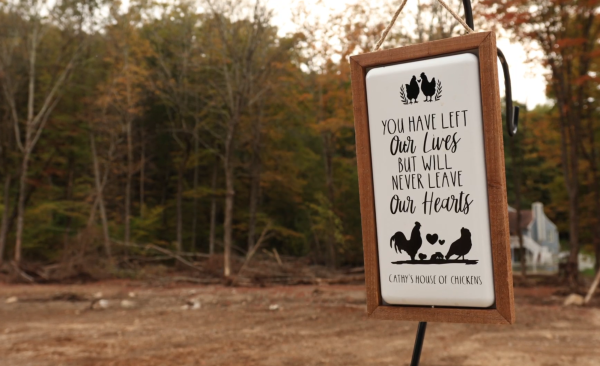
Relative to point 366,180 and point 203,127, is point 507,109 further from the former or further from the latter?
point 203,127

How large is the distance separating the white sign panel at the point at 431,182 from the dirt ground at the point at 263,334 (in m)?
5.36

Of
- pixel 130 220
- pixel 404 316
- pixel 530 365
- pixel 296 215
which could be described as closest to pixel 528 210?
pixel 296 215

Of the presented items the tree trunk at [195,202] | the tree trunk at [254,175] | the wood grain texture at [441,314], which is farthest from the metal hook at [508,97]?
the tree trunk at [195,202]

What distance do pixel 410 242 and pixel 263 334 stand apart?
24.3 ft

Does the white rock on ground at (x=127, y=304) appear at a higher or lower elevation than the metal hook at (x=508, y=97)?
lower

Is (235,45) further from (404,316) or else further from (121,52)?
(404,316)

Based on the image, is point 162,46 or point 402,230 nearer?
point 402,230

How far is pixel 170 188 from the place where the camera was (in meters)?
30.5

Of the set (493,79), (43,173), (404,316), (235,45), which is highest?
(235,45)

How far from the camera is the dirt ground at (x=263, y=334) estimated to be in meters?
6.91

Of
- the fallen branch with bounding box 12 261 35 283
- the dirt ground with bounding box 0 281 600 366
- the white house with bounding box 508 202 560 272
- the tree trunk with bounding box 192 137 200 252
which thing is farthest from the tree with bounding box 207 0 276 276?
the white house with bounding box 508 202 560 272

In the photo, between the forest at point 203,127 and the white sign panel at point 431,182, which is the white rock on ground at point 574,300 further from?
the white sign panel at point 431,182

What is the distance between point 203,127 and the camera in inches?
1032

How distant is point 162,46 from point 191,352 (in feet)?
67.7
